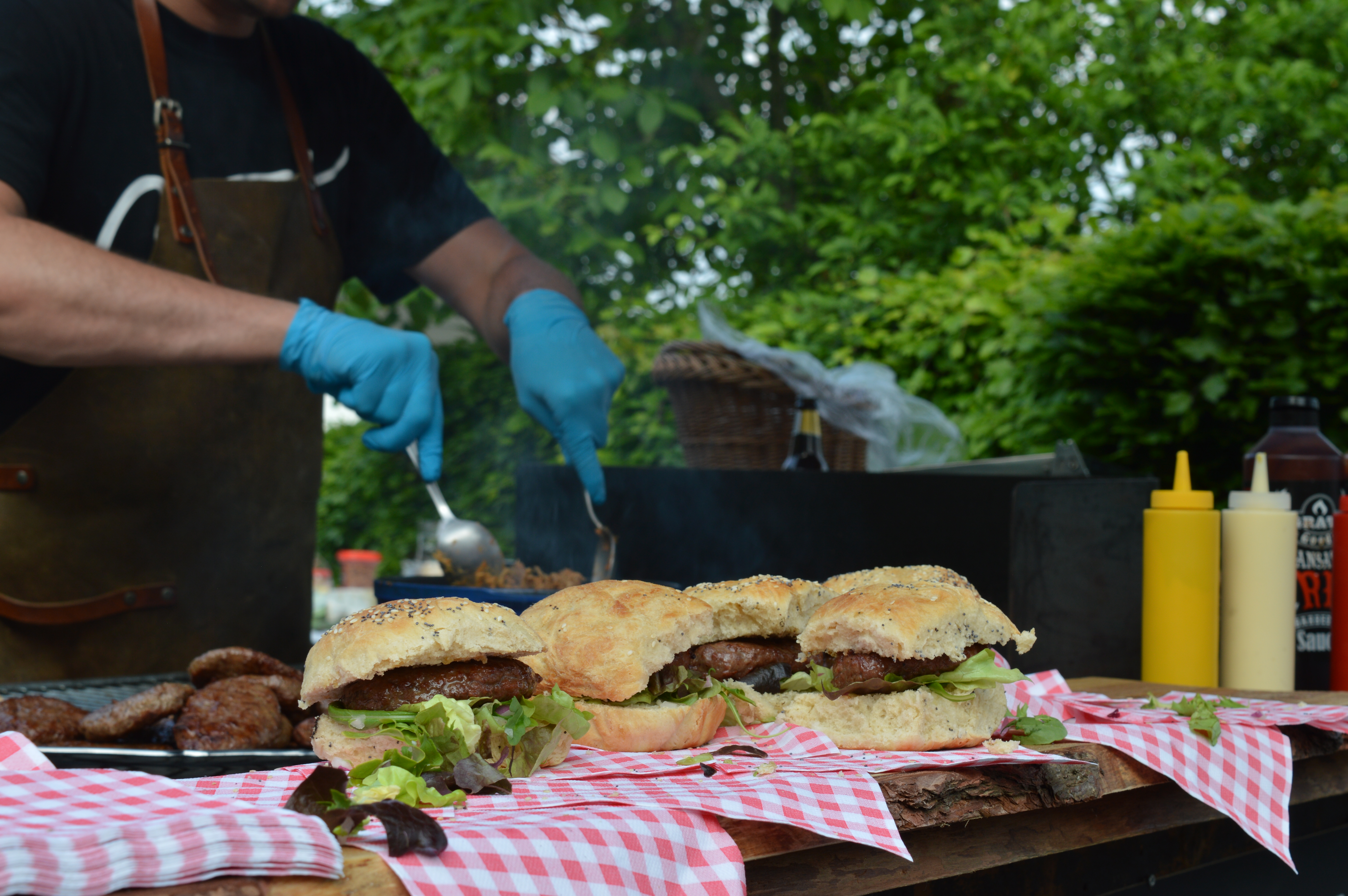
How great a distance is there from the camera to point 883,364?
5727mm

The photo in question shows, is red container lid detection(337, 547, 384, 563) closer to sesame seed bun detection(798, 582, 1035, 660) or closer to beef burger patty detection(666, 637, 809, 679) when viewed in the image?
beef burger patty detection(666, 637, 809, 679)

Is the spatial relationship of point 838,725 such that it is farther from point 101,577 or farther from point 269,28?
point 269,28

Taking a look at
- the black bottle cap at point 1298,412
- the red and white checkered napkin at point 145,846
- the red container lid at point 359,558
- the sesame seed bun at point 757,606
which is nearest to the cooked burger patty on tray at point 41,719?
the red and white checkered napkin at point 145,846

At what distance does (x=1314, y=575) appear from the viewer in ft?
7.14

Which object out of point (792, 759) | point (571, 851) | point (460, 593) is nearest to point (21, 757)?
point (571, 851)

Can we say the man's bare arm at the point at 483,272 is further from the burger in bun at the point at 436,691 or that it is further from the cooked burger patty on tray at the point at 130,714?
the burger in bun at the point at 436,691

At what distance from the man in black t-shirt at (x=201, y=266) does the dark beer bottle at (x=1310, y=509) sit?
162cm

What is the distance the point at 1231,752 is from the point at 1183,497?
654 millimetres

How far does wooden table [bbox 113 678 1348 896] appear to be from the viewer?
940 mm

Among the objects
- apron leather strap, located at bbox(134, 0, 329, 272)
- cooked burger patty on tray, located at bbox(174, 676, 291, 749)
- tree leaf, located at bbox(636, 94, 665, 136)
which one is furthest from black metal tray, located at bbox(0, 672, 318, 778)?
tree leaf, located at bbox(636, 94, 665, 136)

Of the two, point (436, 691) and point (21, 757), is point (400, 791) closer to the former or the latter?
point (436, 691)

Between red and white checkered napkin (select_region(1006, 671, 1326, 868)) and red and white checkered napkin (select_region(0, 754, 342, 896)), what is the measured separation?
44.9 inches

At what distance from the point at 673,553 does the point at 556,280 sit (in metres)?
1.01

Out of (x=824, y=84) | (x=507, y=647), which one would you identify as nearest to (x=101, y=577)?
(x=507, y=647)
